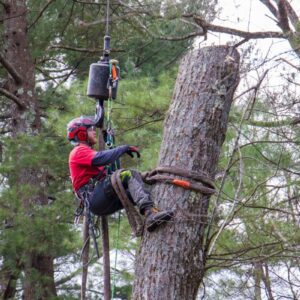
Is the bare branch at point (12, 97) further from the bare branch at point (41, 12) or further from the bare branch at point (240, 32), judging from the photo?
the bare branch at point (240, 32)

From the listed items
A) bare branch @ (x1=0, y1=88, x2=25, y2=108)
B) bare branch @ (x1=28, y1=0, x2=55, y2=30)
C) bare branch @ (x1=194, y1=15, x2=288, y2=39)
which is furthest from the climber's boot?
bare branch @ (x1=28, y1=0, x2=55, y2=30)

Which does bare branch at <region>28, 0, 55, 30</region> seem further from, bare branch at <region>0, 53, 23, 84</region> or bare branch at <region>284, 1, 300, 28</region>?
bare branch at <region>284, 1, 300, 28</region>

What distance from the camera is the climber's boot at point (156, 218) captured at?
4195 millimetres

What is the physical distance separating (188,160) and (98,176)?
1.11 metres

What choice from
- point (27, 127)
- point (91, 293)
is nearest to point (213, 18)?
point (27, 127)

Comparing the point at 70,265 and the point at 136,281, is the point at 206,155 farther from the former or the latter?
the point at 70,265

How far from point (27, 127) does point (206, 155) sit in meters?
5.66

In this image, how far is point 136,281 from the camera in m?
4.21

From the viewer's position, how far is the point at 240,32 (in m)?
5.58

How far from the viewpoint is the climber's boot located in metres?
4.20

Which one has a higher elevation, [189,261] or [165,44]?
[165,44]

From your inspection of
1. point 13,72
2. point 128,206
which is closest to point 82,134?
point 128,206

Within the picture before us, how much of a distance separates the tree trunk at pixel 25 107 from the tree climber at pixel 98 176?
361 cm

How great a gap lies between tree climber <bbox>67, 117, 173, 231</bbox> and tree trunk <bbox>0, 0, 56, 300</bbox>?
3612 mm
